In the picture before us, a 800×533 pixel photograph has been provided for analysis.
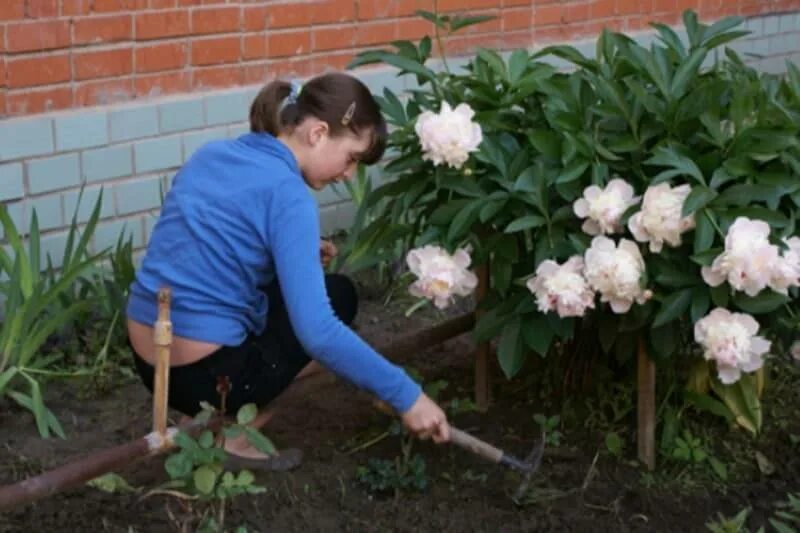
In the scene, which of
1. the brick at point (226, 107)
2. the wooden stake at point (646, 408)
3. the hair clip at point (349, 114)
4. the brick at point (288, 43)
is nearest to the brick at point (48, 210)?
the brick at point (226, 107)

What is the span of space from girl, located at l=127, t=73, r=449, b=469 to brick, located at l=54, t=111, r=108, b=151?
1.35 metres

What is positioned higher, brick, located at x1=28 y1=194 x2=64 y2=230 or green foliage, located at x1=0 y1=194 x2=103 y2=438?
brick, located at x1=28 y1=194 x2=64 y2=230

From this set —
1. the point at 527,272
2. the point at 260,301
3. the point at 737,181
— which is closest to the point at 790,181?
the point at 737,181

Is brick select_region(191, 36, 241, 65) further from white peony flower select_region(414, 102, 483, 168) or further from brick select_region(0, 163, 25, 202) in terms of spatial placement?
white peony flower select_region(414, 102, 483, 168)

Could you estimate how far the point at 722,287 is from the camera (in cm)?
355

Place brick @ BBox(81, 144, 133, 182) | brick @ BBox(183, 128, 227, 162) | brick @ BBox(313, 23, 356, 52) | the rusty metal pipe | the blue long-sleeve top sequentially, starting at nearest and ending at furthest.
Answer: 1. the rusty metal pipe
2. the blue long-sleeve top
3. brick @ BBox(81, 144, 133, 182)
4. brick @ BBox(183, 128, 227, 162)
5. brick @ BBox(313, 23, 356, 52)

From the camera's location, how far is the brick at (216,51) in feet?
17.3

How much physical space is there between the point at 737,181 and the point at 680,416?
77cm

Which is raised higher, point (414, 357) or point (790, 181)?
point (790, 181)

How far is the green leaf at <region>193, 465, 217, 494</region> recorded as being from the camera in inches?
122

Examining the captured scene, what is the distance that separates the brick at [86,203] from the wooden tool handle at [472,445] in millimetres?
1802

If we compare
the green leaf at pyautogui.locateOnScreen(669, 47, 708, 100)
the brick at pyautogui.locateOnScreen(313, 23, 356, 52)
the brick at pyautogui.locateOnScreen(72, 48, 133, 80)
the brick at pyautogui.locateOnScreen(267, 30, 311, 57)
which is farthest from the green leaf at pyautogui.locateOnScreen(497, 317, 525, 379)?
the brick at pyautogui.locateOnScreen(313, 23, 356, 52)

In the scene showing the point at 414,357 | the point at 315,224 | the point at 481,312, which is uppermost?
the point at 315,224

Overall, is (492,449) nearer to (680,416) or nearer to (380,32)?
(680,416)
